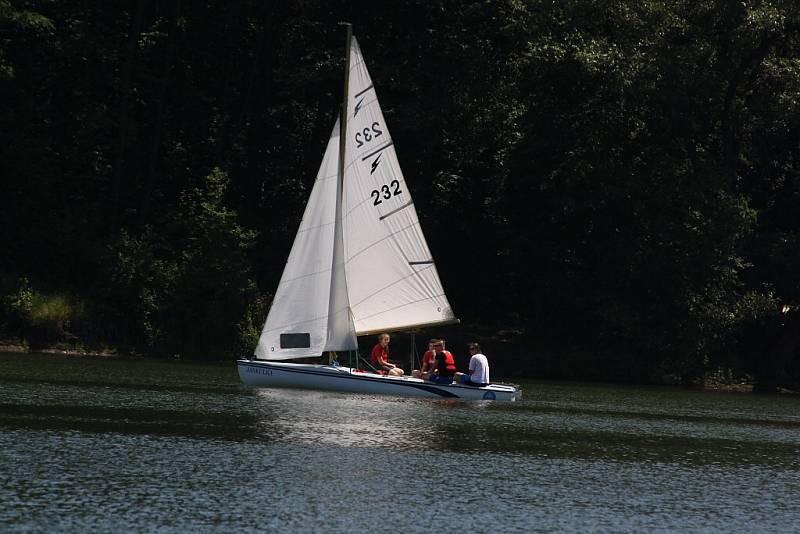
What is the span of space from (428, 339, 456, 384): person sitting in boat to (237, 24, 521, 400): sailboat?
143 cm

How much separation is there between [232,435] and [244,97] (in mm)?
38997

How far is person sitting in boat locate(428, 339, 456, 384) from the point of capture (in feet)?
115

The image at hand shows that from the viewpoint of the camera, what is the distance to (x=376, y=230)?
36.4 m

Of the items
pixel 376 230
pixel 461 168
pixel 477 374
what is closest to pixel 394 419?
pixel 477 374

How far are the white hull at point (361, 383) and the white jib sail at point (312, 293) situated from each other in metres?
0.45

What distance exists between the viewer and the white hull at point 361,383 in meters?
34.8

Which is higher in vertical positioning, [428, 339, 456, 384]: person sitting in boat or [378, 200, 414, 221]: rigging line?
[378, 200, 414, 221]: rigging line

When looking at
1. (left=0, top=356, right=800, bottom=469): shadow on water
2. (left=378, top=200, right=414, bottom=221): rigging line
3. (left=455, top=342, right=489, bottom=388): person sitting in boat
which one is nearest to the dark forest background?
(left=0, top=356, right=800, bottom=469): shadow on water

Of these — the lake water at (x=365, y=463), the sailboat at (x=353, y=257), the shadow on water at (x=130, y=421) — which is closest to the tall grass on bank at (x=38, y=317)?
the lake water at (x=365, y=463)

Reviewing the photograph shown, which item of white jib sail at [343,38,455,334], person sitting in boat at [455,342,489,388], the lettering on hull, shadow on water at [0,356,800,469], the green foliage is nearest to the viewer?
shadow on water at [0,356,800,469]

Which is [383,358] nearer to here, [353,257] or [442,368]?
[442,368]

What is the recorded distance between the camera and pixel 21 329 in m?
48.5

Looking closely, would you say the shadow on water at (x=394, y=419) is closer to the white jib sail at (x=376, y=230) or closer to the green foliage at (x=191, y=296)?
the white jib sail at (x=376, y=230)

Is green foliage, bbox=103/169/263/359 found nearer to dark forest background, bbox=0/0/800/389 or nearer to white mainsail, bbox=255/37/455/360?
dark forest background, bbox=0/0/800/389
